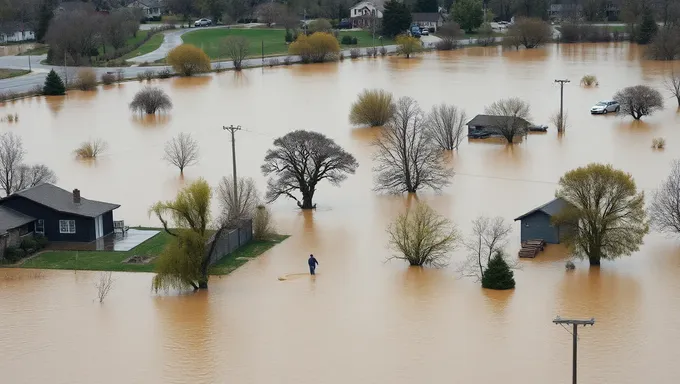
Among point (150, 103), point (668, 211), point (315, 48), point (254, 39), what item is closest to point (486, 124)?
point (150, 103)

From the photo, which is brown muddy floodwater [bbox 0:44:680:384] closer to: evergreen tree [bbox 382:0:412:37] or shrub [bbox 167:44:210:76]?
shrub [bbox 167:44:210:76]

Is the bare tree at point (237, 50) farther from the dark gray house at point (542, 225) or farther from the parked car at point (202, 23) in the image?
the dark gray house at point (542, 225)

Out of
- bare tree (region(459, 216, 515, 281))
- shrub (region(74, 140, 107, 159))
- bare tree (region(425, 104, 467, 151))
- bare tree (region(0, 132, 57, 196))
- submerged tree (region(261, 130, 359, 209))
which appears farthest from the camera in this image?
bare tree (region(425, 104, 467, 151))

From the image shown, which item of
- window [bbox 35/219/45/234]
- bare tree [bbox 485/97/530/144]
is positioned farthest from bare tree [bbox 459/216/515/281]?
bare tree [bbox 485/97/530/144]

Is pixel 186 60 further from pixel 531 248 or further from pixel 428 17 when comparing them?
pixel 531 248

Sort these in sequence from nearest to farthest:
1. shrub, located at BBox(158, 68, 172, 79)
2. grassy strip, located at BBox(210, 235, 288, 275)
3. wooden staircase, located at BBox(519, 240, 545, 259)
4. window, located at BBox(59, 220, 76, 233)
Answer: grassy strip, located at BBox(210, 235, 288, 275), wooden staircase, located at BBox(519, 240, 545, 259), window, located at BBox(59, 220, 76, 233), shrub, located at BBox(158, 68, 172, 79)

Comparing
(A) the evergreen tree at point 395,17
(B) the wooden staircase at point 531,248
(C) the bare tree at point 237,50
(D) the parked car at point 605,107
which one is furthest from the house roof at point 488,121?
(A) the evergreen tree at point 395,17
